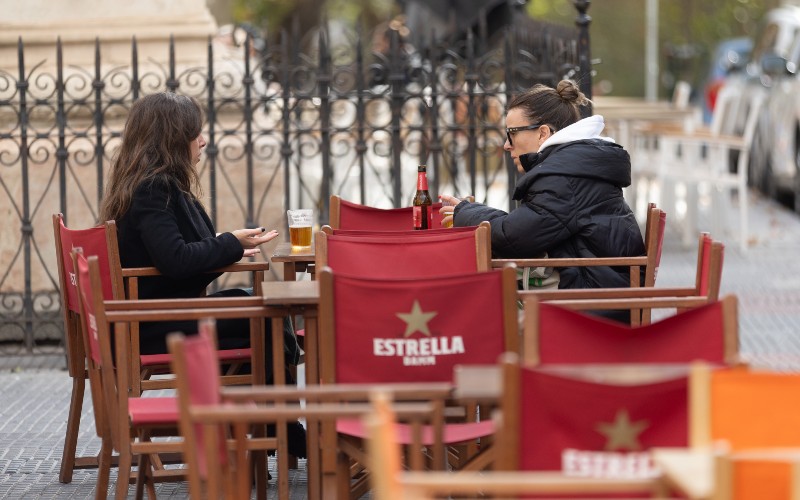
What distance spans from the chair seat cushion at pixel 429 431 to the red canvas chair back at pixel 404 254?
66 centimetres

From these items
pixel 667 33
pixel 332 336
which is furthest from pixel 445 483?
pixel 667 33

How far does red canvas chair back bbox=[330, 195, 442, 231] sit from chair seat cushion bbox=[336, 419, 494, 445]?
2049 millimetres

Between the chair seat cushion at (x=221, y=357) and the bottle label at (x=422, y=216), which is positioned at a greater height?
the bottle label at (x=422, y=216)

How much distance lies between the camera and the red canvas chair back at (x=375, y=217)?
6.33 meters

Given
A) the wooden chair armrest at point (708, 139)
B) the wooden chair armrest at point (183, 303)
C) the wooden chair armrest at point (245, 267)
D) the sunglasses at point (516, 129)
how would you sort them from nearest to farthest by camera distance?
the wooden chair armrest at point (183, 303) < the wooden chair armrest at point (245, 267) < the sunglasses at point (516, 129) < the wooden chair armrest at point (708, 139)

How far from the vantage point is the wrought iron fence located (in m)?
8.79

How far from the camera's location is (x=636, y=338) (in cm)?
354

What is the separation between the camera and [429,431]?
168 inches

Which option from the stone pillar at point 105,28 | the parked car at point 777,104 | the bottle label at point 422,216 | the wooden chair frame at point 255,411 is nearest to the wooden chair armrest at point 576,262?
the bottle label at point 422,216

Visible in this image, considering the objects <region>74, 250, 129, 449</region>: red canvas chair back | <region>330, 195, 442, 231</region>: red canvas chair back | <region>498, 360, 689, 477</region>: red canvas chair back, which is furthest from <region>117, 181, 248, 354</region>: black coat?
<region>498, 360, 689, 477</region>: red canvas chair back

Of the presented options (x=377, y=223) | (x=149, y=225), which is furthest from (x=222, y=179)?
(x=149, y=225)

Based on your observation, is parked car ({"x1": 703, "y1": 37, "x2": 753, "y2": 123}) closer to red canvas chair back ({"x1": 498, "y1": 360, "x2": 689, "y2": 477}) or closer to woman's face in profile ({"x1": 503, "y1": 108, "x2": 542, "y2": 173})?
woman's face in profile ({"x1": 503, "y1": 108, "x2": 542, "y2": 173})

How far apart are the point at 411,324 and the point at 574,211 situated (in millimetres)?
1808

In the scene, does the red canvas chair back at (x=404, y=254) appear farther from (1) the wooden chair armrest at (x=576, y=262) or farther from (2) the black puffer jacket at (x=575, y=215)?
(2) the black puffer jacket at (x=575, y=215)
